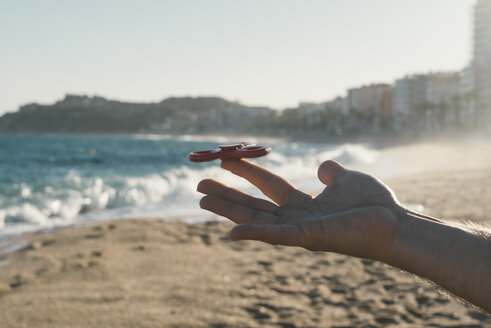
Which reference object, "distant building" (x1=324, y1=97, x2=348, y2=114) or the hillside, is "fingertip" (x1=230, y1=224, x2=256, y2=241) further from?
the hillside

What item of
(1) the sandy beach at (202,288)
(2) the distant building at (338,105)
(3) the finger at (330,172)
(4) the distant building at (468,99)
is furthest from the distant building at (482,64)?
(3) the finger at (330,172)

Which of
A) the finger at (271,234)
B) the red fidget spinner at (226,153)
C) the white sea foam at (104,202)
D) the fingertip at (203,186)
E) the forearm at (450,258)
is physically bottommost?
the white sea foam at (104,202)

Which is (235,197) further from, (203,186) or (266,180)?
(266,180)

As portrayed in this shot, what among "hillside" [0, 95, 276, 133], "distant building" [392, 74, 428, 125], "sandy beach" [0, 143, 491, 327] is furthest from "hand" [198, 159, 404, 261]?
"hillside" [0, 95, 276, 133]

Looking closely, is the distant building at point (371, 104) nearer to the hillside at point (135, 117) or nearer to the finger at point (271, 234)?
the hillside at point (135, 117)

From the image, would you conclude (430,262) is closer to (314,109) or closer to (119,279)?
(119,279)
